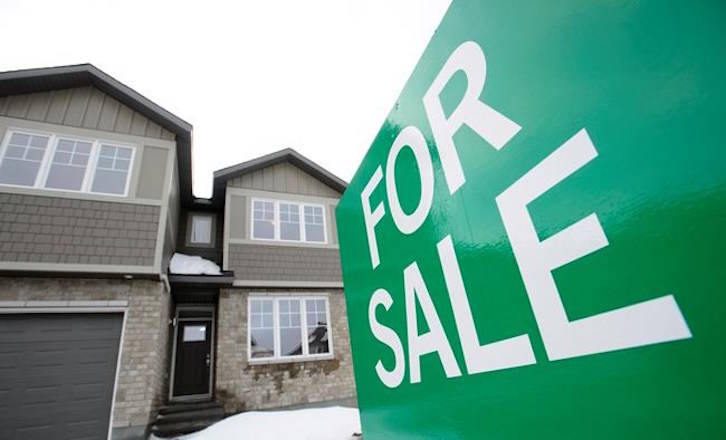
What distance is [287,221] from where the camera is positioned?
9703 mm

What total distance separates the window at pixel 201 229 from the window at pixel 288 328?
2.67m

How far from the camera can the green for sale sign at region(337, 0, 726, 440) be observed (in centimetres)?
43

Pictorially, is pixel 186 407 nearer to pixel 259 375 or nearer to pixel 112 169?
pixel 259 375

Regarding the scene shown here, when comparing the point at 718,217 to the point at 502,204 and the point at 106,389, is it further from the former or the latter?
the point at 106,389

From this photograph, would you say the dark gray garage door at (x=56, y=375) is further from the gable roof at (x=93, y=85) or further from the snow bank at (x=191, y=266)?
the gable roof at (x=93, y=85)

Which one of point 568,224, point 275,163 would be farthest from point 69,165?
point 568,224

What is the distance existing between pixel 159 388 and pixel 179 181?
4.93 metres

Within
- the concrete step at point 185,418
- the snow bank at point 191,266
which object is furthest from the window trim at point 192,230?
the concrete step at point 185,418

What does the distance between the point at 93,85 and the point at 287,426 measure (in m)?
8.10

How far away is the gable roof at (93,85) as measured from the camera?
22.2 ft

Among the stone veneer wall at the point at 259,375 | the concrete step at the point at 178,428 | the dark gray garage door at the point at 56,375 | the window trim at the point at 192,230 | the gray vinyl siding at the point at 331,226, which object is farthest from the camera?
the gray vinyl siding at the point at 331,226

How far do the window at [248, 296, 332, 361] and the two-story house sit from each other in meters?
0.03

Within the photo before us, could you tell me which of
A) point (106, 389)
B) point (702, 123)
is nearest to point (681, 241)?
point (702, 123)

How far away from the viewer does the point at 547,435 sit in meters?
0.59
